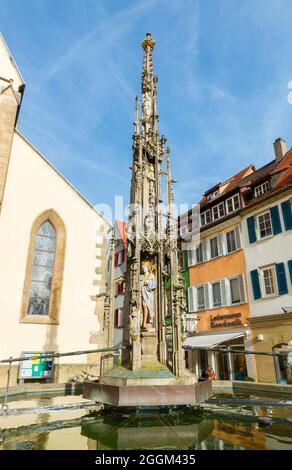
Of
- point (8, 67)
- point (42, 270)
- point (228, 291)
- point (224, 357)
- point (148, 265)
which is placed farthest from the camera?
point (228, 291)

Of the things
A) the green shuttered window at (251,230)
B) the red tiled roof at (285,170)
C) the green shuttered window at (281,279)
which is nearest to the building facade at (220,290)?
the green shuttered window at (251,230)

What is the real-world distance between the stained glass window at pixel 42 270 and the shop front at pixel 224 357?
7586 mm

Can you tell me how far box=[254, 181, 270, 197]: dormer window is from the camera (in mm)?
17766

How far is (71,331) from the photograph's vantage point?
12.3 m

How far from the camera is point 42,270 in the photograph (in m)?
12.7

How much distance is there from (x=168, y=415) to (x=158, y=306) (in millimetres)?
2398

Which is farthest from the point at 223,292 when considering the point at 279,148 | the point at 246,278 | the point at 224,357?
the point at 279,148

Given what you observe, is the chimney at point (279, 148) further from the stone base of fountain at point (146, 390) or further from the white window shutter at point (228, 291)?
the stone base of fountain at point (146, 390)

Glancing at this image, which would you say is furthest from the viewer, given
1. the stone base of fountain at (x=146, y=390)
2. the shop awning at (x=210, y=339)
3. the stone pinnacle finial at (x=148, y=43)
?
the shop awning at (x=210, y=339)

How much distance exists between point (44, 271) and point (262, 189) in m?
12.9

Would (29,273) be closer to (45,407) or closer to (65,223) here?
(65,223)

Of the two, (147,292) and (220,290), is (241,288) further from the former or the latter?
(147,292)

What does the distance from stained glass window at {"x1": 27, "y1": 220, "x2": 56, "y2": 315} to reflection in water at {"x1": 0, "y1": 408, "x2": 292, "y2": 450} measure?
→ 7528mm

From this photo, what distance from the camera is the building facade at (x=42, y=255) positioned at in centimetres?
1150
